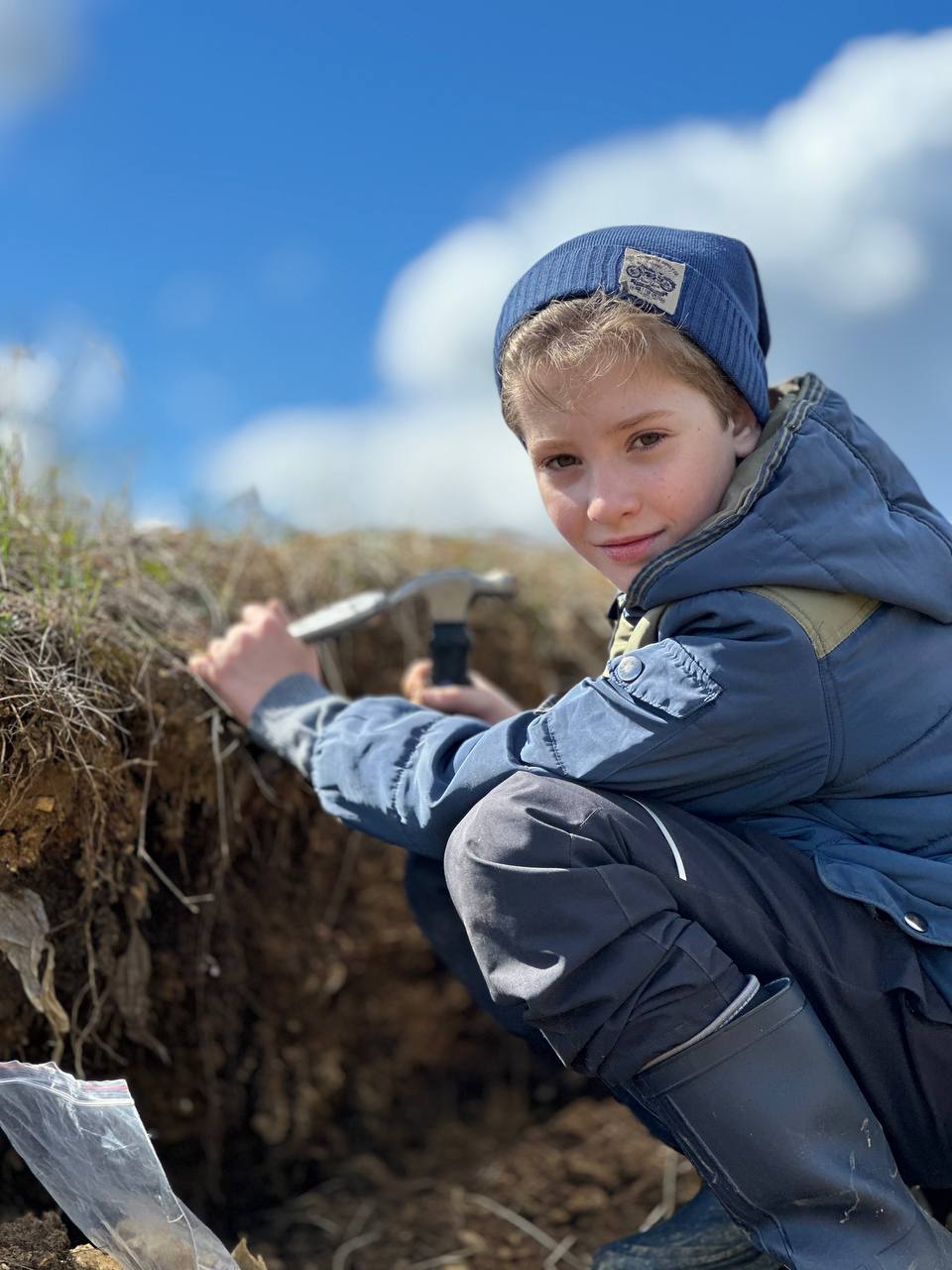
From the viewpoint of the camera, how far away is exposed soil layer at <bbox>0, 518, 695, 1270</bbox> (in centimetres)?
197

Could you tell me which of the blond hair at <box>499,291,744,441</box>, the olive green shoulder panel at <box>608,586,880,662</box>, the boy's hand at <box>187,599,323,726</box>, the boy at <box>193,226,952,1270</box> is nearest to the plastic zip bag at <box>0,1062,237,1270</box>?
the boy at <box>193,226,952,1270</box>

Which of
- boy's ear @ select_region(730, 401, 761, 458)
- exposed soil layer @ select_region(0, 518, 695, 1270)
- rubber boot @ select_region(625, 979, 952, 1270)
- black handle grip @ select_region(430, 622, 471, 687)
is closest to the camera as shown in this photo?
rubber boot @ select_region(625, 979, 952, 1270)

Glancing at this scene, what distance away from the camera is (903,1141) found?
166 cm

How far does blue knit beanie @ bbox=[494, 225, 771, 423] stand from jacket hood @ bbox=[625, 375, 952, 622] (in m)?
0.13

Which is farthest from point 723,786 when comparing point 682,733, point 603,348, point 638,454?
point 603,348

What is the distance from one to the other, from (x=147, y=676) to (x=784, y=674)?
115 cm

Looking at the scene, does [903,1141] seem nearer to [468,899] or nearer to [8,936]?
[468,899]

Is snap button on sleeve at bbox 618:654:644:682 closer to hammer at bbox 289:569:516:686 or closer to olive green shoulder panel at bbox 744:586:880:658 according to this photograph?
olive green shoulder panel at bbox 744:586:880:658

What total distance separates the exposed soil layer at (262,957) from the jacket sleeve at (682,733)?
550 millimetres

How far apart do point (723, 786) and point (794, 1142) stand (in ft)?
1.48

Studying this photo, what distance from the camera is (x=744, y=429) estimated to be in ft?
6.05

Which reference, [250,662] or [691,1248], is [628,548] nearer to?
[250,662]

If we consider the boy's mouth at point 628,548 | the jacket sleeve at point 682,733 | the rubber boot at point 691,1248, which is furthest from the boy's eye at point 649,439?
the rubber boot at point 691,1248

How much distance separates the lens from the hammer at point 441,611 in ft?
7.61
